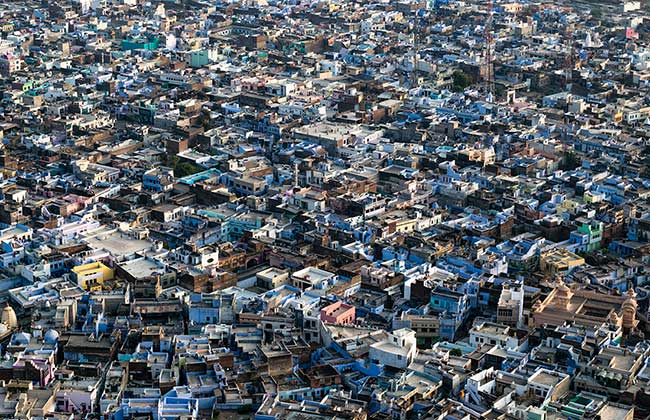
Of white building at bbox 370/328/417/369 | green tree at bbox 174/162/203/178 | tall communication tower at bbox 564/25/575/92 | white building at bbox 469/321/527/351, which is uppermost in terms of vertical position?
tall communication tower at bbox 564/25/575/92

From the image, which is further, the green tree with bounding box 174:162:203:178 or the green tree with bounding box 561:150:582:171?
the green tree with bounding box 561:150:582:171

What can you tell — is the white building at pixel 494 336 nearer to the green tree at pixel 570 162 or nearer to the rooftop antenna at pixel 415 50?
the green tree at pixel 570 162

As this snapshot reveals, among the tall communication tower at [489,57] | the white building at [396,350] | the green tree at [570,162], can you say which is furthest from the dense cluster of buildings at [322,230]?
the green tree at [570,162]

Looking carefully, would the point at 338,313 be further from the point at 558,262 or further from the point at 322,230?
the point at 558,262

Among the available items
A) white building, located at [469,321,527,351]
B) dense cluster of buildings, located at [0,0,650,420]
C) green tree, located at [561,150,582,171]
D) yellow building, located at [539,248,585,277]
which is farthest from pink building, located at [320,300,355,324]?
green tree, located at [561,150,582,171]

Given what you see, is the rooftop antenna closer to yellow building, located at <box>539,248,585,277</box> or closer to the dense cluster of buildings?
the dense cluster of buildings

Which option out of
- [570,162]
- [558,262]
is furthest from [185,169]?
[558,262]
